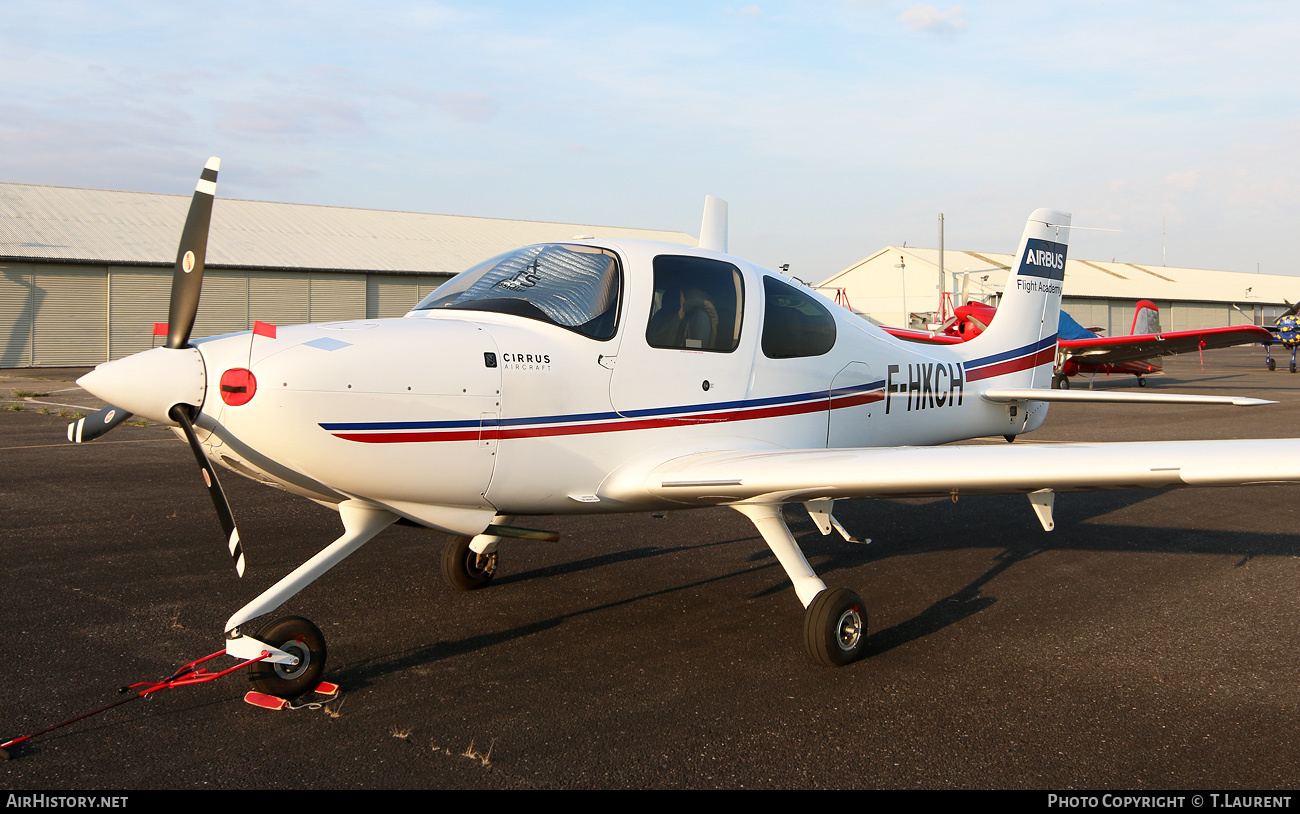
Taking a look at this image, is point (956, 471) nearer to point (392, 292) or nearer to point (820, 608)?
point (820, 608)

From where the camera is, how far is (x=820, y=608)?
4.80m

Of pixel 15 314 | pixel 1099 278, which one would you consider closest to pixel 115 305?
pixel 15 314

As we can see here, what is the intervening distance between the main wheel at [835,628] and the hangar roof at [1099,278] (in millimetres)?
52472

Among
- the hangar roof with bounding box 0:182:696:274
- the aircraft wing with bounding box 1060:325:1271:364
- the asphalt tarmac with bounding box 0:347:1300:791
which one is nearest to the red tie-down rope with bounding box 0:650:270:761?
the asphalt tarmac with bounding box 0:347:1300:791

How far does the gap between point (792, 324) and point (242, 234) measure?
3727 cm

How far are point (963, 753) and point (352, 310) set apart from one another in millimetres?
37060

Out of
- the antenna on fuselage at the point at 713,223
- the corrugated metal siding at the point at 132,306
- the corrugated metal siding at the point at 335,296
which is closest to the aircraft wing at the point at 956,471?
the antenna on fuselage at the point at 713,223

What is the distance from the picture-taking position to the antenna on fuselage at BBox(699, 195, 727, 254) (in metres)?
7.67

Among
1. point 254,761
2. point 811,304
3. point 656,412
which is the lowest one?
point 254,761

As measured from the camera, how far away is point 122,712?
13.1 feet

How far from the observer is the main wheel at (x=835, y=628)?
4.75 meters

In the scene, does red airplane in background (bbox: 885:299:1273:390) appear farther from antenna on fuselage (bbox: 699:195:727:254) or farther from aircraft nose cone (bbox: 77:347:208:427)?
aircraft nose cone (bbox: 77:347:208:427)

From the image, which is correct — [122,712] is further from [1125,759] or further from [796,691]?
[1125,759]
